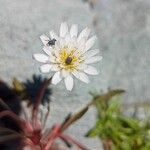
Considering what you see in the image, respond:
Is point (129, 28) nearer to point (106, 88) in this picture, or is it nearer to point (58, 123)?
point (106, 88)

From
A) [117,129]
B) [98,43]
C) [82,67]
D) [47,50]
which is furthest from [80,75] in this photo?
[98,43]

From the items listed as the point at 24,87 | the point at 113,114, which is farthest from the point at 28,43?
the point at 113,114

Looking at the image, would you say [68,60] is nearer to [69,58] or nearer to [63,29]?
[69,58]

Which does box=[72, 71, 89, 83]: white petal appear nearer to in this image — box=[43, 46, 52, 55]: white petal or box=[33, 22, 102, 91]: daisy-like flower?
box=[33, 22, 102, 91]: daisy-like flower

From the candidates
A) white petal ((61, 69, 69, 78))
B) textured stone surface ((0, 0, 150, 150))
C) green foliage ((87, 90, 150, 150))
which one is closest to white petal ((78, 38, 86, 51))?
white petal ((61, 69, 69, 78))

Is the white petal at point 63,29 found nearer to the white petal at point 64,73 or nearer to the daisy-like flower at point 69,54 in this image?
the daisy-like flower at point 69,54

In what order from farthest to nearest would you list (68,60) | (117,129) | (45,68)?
(117,129)
(68,60)
(45,68)

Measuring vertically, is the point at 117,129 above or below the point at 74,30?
below
